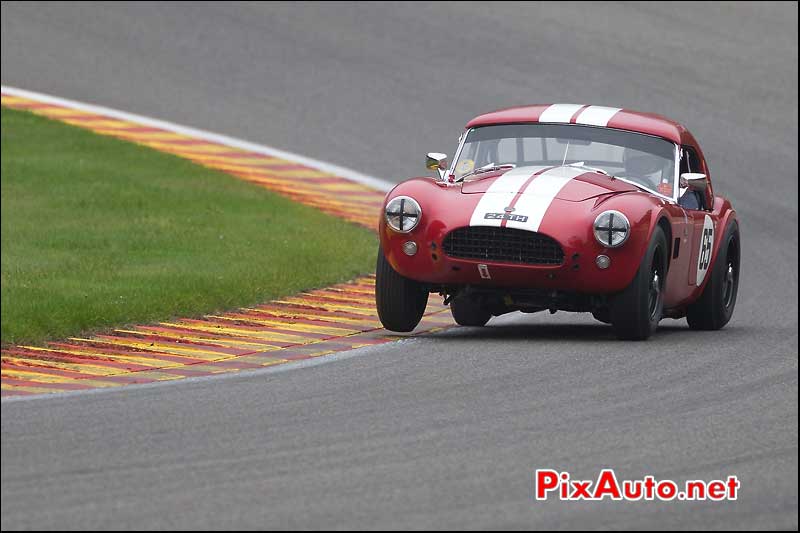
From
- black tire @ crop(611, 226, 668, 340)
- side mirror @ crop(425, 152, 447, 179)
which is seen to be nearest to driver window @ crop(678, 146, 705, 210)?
black tire @ crop(611, 226, 668, 340)

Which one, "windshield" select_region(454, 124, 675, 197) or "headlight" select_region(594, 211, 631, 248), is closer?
"headlight" select_region(594, 211, 631, 248)

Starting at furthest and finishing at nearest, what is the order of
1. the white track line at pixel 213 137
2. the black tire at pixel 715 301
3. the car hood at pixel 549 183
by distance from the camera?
the white track line at pixel 213 137 < the black tire at pixel 715 301 < the car hood at pixel 549 183

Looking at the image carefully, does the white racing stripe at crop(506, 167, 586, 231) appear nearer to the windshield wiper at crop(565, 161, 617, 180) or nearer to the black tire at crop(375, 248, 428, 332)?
the windshield wiper at crop(565, 161, 617, 180)

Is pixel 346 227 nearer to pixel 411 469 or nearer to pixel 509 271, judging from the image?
pixel 509 271

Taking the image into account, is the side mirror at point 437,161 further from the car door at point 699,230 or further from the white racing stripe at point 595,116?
the car door at point 699,230

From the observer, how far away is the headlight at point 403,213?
32.5 ft

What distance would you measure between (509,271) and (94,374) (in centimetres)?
256

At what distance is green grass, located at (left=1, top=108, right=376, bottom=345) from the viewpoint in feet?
34.2

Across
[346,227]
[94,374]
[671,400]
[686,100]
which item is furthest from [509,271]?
[686,100]

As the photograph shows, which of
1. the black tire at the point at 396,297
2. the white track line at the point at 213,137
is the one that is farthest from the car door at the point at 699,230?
the white track line at the point at 213,137

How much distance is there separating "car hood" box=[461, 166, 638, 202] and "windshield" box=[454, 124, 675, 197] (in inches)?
15.5

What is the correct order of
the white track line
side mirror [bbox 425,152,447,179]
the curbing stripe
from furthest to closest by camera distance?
the white track line → side mirror [bbox 425,152,447,179] → the curbing stripe

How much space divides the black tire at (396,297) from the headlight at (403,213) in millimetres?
285

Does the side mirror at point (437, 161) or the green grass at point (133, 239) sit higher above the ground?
the side mirror at point (437, 161)
